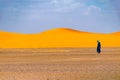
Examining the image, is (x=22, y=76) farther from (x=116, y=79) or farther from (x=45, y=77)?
(x=116, y=79)

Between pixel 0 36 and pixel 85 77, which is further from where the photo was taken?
pixel 0 36

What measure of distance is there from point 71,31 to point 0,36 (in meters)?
27.5

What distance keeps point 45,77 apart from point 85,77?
2104mm

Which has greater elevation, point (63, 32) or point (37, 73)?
point (63, 32)

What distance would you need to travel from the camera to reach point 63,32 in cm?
14438

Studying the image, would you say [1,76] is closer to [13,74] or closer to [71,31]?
[13,74]

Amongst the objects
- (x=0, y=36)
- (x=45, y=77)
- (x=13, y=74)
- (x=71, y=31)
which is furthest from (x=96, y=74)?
(x=71, y=31)

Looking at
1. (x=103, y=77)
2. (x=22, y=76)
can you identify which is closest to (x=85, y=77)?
(x=103, y=77)

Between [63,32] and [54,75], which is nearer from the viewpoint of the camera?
[54,75]

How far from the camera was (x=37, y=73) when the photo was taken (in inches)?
922

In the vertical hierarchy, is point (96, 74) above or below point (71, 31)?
below

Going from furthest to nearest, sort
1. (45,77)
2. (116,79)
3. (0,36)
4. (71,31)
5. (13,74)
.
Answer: (71,31) < (0,36) < (13,74) < (45,77) < (116,79)

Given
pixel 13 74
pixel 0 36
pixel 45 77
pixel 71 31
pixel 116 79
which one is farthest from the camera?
pixel 71 31

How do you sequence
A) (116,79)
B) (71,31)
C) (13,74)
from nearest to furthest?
(116,79), (13,74), (71,31)
